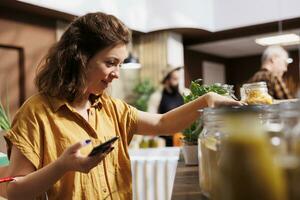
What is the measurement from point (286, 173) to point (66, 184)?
0.77 meters

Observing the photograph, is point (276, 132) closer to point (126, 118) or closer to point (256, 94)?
point (256, 94)

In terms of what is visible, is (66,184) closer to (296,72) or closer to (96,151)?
(96,151)

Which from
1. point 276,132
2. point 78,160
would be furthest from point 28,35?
point 276,132

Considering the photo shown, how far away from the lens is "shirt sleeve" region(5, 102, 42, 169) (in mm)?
1046

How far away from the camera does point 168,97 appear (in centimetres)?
477

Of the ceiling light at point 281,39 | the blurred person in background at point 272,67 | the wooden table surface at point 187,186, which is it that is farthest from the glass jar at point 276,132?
the ceiling light at point 281,39

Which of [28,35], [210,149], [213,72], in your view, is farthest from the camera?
[213,72]

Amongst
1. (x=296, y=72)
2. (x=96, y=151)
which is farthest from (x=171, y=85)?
(x=96, y=151)

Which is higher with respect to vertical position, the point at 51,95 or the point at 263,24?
the point at 263,24

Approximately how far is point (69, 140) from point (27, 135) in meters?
0.11

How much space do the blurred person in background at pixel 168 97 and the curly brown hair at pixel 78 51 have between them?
3.50 m

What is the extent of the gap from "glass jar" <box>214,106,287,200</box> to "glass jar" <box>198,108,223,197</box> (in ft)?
0.14

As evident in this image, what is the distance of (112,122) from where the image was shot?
4.12 ft

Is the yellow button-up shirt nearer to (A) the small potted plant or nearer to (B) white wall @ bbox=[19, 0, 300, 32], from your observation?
(A) the small potted plant
